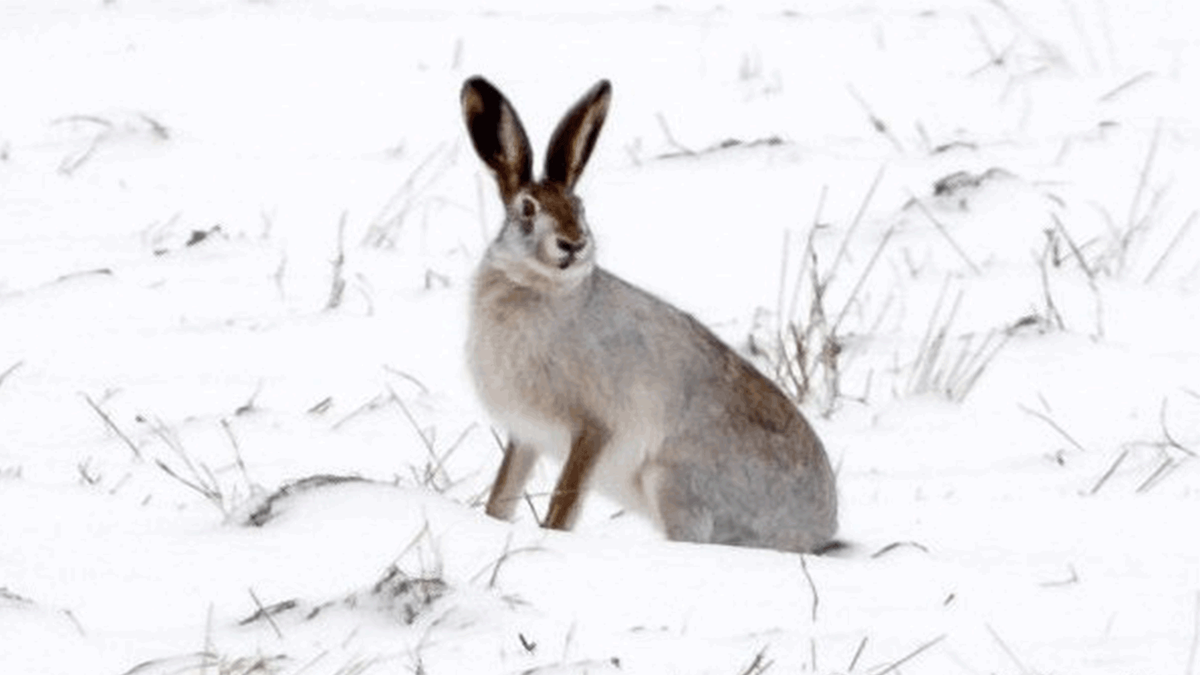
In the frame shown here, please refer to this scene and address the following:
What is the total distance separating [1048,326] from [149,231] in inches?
97.3

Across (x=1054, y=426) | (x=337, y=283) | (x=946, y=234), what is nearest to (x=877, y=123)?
(x=946, y=234)

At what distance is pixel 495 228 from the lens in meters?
9.29

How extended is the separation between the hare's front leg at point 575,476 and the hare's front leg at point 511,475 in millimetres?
136

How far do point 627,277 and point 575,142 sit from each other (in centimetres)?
252

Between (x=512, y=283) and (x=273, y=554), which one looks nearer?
(x=273, y=554)

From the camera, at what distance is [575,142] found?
21.1 feet

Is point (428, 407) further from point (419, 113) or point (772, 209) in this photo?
point (419, 113)

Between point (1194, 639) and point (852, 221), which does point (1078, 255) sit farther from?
point (1194, 639)

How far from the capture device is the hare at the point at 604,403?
6434mm

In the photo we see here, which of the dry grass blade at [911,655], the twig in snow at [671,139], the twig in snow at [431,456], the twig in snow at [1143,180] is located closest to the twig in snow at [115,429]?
the twig in snow at [431,456]

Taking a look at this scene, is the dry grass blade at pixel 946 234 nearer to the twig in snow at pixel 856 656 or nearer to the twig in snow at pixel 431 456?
the twig in snow at pixel 431 456

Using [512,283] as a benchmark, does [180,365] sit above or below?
below

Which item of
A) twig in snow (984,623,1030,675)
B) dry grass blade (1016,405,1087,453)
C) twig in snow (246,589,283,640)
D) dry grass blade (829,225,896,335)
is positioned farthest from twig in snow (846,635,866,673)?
dry grass blade (829,225,896,335)

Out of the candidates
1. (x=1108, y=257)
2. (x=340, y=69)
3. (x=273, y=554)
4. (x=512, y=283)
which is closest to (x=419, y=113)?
(x=340, y=69)
